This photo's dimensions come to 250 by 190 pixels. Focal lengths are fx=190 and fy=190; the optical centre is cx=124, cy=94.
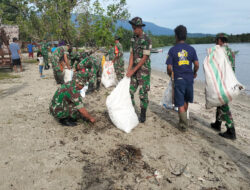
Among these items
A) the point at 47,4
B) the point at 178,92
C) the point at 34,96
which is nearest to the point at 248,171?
the point at 178,92

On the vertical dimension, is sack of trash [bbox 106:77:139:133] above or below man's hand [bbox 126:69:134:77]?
below

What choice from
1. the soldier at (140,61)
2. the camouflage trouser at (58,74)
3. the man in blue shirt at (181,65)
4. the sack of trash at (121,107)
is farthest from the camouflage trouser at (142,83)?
the camouflage trouser at (58,74)

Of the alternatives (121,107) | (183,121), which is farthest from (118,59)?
(183,121)

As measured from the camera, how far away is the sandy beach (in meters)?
2.19

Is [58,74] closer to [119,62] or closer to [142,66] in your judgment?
[119,62]

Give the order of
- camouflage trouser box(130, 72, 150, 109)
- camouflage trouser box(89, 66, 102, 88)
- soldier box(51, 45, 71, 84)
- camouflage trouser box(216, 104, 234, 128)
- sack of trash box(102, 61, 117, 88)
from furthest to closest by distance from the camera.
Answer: sack of trash box(102, 61, 117, 88), soldier box(51, 45, 71, 84), camouflage trouser box(89, 66, 102, 88), camouflage trouser box(130, 72, 150, 109), camouflage trouser box(216, 104, 234, 128)

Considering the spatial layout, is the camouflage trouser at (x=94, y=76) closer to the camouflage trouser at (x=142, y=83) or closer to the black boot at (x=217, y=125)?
the camouflage trouser at (x=142, y=83)

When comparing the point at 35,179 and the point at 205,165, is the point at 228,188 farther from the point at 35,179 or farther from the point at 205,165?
the point at 35,179

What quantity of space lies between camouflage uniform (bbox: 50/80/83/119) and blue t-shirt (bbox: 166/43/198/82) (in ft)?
5.57

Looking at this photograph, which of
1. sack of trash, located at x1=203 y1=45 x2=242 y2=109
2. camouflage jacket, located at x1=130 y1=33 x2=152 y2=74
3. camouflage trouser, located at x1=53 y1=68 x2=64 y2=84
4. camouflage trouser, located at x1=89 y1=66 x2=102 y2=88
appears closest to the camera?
sack of trash, located at x1=203 y1=45 x2=242 y2=109

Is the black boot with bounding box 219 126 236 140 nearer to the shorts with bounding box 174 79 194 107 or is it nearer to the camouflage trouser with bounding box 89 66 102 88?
the shorts with bounding box 174 79 194 107

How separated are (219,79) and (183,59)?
26.5 inches

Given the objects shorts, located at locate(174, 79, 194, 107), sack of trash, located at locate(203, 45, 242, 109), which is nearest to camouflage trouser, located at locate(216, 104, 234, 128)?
sack of trash, located at locate(203, 45, 242, 109)

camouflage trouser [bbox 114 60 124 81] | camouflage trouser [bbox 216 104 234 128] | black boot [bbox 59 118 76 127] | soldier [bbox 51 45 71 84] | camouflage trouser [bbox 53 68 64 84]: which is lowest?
black boot [bbox 59 118 76 127]
